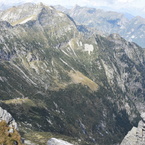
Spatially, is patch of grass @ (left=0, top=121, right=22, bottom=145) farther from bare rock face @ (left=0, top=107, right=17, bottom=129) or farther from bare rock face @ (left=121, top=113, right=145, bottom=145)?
bare rock face @ (left=121, top=113, right=145, bottom=145)

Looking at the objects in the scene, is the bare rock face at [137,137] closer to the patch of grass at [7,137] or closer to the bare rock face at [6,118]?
the bare rock face at [6,118]

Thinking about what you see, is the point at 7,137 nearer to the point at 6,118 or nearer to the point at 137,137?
the point at 6,118

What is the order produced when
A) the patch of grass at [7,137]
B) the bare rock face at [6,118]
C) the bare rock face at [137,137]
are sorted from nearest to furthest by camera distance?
the patch of grass at [7,137] < the bare rock face at [6,118] < the bare rock face at [137,137]

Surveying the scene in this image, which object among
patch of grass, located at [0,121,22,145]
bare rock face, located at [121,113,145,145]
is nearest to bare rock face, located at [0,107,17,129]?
patch of grass, located at [0,121,22,145]

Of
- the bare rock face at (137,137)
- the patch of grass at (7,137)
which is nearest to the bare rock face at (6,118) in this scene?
the patch of grass at (7,137)

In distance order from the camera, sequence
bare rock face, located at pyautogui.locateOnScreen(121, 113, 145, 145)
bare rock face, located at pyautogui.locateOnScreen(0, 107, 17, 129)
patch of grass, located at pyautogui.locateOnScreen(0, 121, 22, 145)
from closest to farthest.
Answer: patch of grass, located at pyautogui.locateOnScreen(0, 121, 22, 145) < bare rock face, located at pyautogui.locateOnScreen(0, 107, 17, 129) < bare rock face, located at pyautogui.locateOnScreen(121, 113, 145, 145)

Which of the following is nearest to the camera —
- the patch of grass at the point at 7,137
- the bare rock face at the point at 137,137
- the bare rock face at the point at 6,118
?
the patch of grass at the point at 7,137

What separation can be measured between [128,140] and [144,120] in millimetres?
8746

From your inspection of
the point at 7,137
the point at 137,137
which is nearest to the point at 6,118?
the point at 7,137

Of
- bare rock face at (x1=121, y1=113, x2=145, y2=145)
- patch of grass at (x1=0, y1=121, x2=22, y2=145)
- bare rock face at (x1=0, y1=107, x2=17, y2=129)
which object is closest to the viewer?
patch of grass at (x1=0, y1=121, x2=22, y2=145)

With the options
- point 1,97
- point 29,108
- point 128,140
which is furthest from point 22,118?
point 128,140

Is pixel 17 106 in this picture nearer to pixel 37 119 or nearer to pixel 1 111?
pixel 37 119

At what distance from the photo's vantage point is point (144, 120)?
69.3 metres

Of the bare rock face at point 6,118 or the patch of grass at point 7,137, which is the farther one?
the bare rock face at point 6,118
